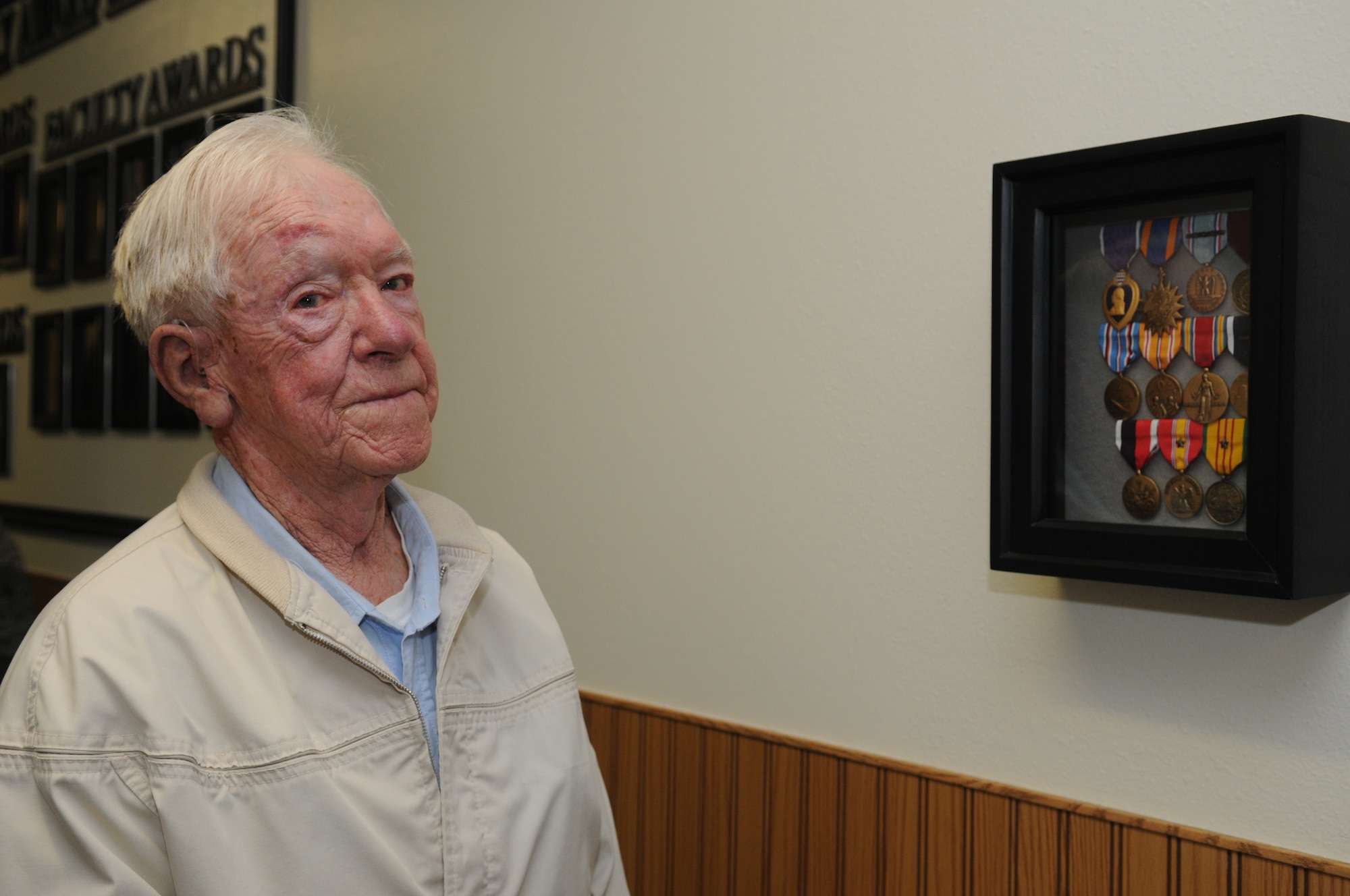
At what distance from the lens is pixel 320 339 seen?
1202 millimetres

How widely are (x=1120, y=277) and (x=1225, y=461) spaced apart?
0.76 ft

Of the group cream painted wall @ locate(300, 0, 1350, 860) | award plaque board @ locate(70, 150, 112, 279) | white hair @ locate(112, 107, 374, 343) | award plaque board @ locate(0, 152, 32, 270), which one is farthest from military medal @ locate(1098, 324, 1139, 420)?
award plaque board @ locate(0, 152, 32, 270)

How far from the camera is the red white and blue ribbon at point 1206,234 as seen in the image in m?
1.17

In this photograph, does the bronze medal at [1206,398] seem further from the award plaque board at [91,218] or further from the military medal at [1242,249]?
the award plaque board at [91,218]

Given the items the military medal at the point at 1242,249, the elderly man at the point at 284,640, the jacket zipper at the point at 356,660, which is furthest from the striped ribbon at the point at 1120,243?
the jacket zipper at the point at 356,660

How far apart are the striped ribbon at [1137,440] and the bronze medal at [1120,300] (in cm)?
11

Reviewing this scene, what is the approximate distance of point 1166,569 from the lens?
1.20m

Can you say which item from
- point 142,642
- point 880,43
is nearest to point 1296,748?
point 880,43

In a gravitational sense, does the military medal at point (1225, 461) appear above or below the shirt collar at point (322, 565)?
above

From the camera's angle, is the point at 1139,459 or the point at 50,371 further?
the point at 50,371

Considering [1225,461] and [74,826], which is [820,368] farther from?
[74,826]

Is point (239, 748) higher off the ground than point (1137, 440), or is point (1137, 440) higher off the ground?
point (1137, 440)

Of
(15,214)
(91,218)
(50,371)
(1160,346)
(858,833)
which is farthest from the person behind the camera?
(15,214)

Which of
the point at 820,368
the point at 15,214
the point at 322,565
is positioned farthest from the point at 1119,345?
the point at 15,214
